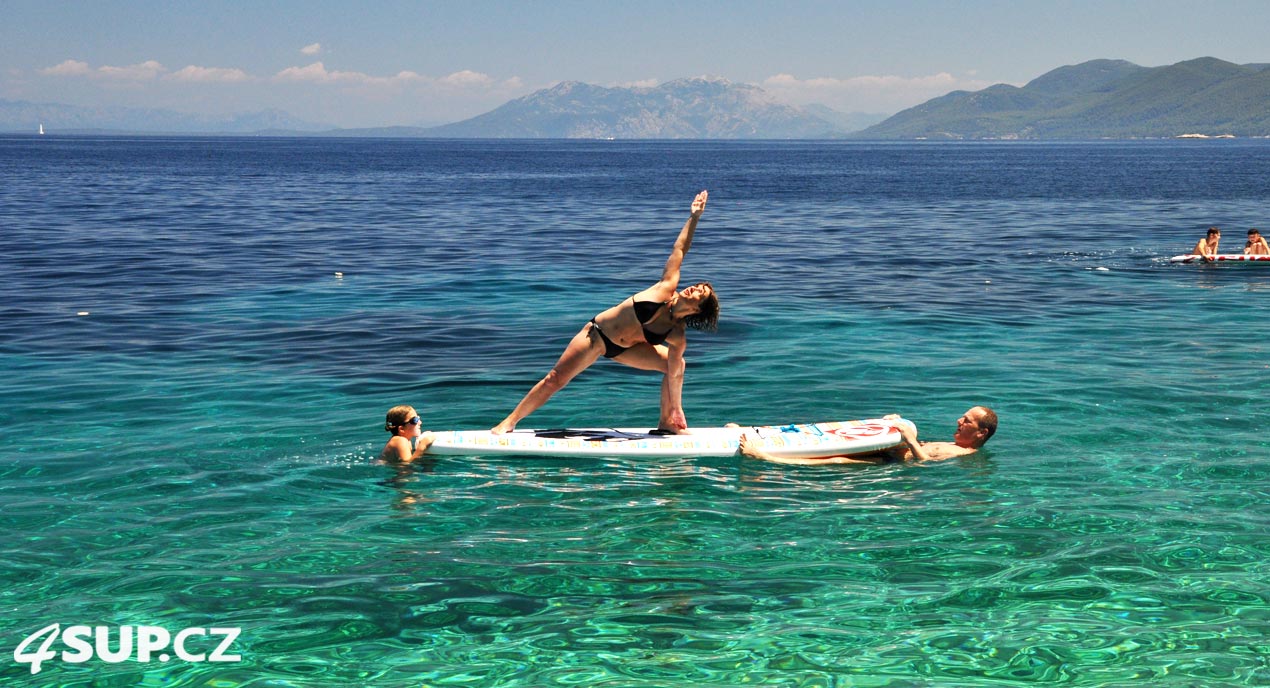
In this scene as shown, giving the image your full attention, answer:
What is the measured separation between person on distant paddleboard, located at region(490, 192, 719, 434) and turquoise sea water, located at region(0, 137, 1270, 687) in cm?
75

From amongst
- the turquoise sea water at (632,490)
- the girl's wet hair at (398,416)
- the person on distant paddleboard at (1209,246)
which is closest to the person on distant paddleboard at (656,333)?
the turquoise sea water at (632,490)

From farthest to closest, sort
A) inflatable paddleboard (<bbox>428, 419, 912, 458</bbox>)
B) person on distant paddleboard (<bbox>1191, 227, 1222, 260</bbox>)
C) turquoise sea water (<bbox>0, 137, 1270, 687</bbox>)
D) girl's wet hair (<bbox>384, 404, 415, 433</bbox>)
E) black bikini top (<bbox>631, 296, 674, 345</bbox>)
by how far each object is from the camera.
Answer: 1. person on distant paddleboard (<bbox>1191, 227, 1222, 260</bbox>)
2. inflatable paddleboard (<bbox>428, 419, 912, 458</bbox>)
3. girl's wet hair (<bbox>384, 404, 415, 433</bbox>)
4. black bikini top (<bbox>631, 296, 674, 345</bbox>)
5. turquoise sea water (<bbox>0, 137, 1270, 687</bbox>)

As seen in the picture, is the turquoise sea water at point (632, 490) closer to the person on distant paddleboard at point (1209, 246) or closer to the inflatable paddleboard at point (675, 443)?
the inflatable paddleboard at point (675, 443)

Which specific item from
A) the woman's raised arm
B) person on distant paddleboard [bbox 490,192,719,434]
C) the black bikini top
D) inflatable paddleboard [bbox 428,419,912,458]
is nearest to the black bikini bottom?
person on distant paddleboard [bbox 490,192,719,434]

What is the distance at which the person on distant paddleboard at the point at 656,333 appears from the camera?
34.6ft

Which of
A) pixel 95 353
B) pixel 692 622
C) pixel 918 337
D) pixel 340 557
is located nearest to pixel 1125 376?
pixel 918 337

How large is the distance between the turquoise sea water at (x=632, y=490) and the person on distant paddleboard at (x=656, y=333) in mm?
746

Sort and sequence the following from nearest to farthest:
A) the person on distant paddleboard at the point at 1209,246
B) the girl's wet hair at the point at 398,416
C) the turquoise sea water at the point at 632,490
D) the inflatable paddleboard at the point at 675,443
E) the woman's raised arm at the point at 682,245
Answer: the turquoise sea water at the point at 632,490 < the woman's raised arm at the point at 682,245 < the girl's wet hair at the point at 398,416 < the inflatable paddleboard at the point at 675,443 < the person on distant paddleboard at the point at 1209,246

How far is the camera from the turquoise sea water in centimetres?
732

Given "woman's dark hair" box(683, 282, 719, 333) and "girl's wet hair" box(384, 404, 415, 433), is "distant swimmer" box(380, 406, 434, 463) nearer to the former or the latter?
"girl's wet hair" box(384, 404, 415, 433)

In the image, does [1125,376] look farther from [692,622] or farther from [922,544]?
[692,622]

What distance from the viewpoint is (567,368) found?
11312 mm

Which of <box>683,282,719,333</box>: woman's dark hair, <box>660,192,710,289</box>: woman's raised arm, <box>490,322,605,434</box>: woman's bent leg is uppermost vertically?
<box>660,192,710,289</box>: woman's raised arm

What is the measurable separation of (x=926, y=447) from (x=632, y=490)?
339 centimetres
